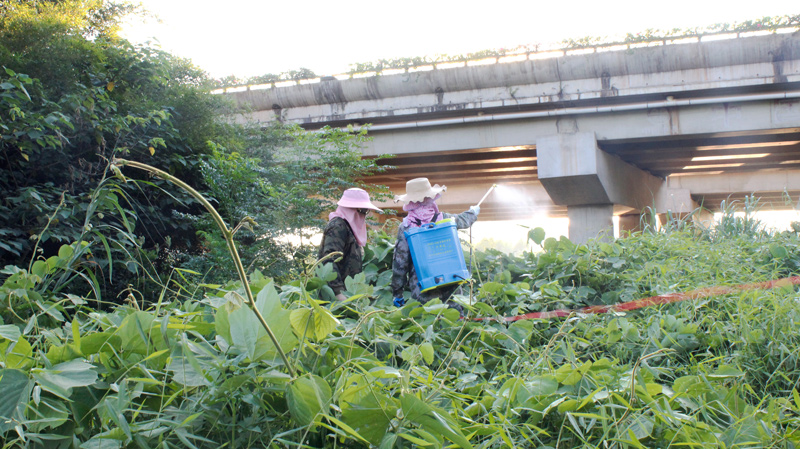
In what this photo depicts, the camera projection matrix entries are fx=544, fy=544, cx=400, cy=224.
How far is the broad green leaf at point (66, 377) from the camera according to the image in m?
1.01

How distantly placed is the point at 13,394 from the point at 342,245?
11.7 ft

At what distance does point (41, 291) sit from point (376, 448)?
135 cm

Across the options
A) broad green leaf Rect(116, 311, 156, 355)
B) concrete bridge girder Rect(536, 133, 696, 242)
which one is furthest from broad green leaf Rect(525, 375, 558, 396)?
concrete bridge girder Rect(536, 133, 696, 242)

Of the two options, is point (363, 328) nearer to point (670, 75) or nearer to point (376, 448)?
point (376, 448)

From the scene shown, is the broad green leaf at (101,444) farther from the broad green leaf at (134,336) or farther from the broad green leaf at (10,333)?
the broad green leaf at (10,333)

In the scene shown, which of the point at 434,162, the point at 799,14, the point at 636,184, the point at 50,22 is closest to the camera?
the point at 50,22

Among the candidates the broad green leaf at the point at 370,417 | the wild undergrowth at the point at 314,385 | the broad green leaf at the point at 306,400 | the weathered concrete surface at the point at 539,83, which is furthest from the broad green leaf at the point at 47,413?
the weathered concrete surface at the point at 539,83

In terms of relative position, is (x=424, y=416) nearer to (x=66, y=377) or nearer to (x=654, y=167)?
(x=66, y=377)

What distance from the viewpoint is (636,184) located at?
17500 millimetres

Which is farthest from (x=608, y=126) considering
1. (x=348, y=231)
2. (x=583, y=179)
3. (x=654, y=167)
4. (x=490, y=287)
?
(x=490, y=287)

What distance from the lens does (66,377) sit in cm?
105

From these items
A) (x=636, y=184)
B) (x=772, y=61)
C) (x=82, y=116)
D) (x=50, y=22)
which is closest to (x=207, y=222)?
(x=82, y=116)

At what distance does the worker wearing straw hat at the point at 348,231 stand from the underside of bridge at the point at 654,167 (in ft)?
21.2

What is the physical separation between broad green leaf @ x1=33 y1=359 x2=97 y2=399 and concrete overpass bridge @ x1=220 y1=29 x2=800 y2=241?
10.2 meters
